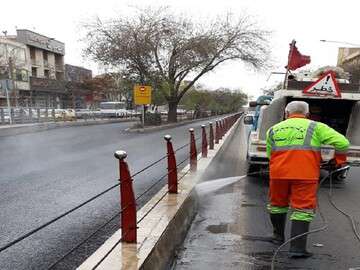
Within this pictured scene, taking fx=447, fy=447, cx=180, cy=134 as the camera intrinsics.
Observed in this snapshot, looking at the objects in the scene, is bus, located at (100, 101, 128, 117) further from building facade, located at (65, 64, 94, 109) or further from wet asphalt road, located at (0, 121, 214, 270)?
wet asphalt road, located at (0, 121, 214, 270)

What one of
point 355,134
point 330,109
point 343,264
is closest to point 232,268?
point 343,264

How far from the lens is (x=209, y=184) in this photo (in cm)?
873

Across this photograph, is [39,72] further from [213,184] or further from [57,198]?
[57,198]

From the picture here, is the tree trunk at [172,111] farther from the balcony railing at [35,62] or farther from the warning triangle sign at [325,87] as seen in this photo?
the balcony railing at [35,62]

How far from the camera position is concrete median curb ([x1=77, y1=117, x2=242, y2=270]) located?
3.71m

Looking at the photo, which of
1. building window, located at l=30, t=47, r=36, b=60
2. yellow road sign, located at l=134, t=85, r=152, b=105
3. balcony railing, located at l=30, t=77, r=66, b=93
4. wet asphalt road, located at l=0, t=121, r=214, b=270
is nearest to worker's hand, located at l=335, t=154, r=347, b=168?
wet asphalt road, located at l=0, t=121, r=214, b=270

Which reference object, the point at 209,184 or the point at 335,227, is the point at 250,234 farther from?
the point at 209,184

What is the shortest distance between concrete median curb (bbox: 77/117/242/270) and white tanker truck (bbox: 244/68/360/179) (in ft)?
8.83

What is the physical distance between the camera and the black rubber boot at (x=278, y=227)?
A: 4945mm

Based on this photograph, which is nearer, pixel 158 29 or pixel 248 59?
pixel 158 29

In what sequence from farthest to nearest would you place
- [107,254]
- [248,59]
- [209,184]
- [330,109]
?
[248,59] → [330,109] → [209,184] → [107,254]

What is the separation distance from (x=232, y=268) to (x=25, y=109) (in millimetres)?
29301

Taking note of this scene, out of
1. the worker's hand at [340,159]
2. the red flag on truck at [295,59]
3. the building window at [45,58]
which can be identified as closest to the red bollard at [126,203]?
the worker's hand at [340,159]

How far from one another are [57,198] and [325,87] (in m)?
5.29
